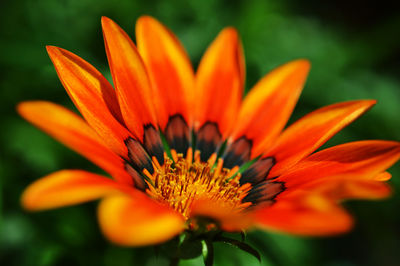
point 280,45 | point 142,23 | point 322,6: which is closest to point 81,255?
point 142,23

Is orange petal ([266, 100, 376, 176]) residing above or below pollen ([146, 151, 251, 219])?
above

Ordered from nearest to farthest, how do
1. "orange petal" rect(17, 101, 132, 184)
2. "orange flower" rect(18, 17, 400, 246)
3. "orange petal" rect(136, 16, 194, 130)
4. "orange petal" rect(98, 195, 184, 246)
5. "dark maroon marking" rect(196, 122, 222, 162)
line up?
"orange petal" rect(98, 195, 184, 246) → "orange flower" rect(18, 17, 400, 246) → "orange petal" rect(17, 101, 132, 184) → "orange petal" rect(136, 16, 194, 130) → "dark maroon marking" rect(196, 122, 222, 162)

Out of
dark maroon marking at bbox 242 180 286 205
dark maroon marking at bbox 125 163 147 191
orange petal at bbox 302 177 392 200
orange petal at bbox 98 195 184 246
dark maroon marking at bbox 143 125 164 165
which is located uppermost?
dark maroon marking at bbox 143 125 164 165

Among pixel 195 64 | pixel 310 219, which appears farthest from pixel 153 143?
pixel 195 64

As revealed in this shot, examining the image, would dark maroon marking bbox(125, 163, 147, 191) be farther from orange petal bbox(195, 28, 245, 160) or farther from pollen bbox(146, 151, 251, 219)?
orange petal bbox(195, 28, 245, 160)

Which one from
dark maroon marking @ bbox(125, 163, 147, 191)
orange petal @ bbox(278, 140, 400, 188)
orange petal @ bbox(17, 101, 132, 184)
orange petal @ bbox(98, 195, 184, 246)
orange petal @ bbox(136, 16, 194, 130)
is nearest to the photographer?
orange petal @ bbox(98, 195, 184, 246)

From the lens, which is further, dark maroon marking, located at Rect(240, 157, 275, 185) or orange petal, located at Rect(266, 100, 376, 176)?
dark maroon marking, located at Rect(240, 157, 275, 185)

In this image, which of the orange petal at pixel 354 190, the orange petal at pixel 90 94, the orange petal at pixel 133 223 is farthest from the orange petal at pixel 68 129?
the orange petal at pixel 354 190

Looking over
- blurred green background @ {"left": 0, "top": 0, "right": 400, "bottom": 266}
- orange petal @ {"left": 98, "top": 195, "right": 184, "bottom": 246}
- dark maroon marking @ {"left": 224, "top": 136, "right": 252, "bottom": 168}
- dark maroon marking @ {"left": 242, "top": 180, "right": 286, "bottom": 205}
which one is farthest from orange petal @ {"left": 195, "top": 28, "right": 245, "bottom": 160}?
orange petal @ {"left": 98, "top": 195, "right": 184, "bottom": 246}
